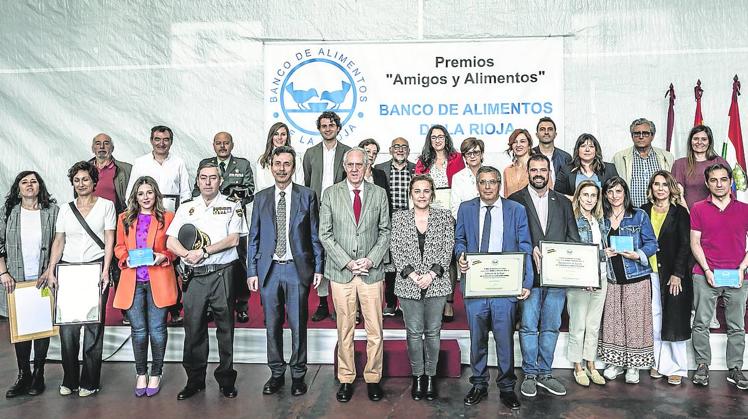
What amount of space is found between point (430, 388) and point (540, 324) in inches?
33.2

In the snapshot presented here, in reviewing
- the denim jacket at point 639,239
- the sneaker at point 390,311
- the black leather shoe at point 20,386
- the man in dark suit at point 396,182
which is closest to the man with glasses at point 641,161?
the denim jacket at point 639,239

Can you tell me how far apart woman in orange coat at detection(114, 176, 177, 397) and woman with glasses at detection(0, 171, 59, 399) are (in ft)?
1.76

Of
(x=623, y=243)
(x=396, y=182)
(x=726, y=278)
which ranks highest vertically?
(x=396, y=182)

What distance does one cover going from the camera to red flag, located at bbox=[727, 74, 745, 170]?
5.29 metres

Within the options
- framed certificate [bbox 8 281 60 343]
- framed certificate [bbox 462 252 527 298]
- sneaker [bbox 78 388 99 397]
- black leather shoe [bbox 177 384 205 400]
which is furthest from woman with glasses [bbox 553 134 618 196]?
framed certificate [bbox 8 281 60 343]

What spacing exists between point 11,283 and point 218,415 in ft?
5.47

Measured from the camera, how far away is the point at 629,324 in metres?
3.65

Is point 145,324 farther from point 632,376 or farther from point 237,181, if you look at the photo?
point 632,376

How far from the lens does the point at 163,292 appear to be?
3457 mm

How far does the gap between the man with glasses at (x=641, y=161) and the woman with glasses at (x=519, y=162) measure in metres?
0.80

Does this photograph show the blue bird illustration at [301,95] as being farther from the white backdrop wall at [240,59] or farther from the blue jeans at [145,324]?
the blue jeans at [145,324]

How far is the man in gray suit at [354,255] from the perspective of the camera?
3.38 meters

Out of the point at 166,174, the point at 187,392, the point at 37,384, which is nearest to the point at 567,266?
the point at 187,392

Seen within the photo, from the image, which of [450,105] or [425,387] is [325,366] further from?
[450,105]
